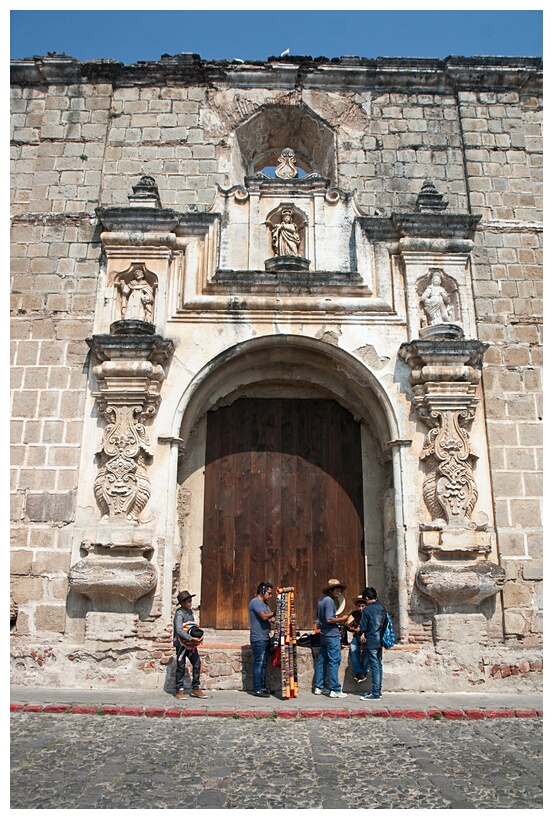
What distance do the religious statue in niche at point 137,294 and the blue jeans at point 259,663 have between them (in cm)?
408

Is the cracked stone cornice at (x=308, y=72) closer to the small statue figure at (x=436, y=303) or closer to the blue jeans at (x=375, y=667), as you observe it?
the small statue figure at (x=436, y=303)

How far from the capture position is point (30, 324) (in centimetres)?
816

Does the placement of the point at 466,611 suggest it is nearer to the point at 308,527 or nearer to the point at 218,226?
the point at 308,527

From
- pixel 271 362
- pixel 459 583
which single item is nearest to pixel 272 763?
pixel 459 583

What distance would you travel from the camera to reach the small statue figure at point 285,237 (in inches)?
329

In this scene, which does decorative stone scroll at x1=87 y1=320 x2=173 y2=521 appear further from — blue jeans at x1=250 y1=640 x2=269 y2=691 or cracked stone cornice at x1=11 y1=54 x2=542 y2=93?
cracked stone cornice at x1=11 y1=54 x2=542 y2=93

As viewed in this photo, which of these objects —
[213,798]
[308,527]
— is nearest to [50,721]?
[213,798]

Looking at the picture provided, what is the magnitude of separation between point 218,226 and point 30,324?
278 cm

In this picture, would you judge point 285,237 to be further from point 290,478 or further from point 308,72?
point 290,478

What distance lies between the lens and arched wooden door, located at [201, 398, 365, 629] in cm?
785

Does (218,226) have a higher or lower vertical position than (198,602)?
higher

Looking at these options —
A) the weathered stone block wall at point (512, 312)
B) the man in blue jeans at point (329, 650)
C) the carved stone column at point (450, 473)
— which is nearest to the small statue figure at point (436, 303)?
the carved stone column at point (450, 473)

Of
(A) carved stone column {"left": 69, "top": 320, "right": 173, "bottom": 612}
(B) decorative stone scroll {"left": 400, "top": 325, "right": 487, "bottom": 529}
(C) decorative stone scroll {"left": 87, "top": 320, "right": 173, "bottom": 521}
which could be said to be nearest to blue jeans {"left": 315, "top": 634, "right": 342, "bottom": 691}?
(B) decorative stone scroll {"left": 400, "top": 325, "right": 487, "bottom": 529}

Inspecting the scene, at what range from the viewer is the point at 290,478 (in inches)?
324
